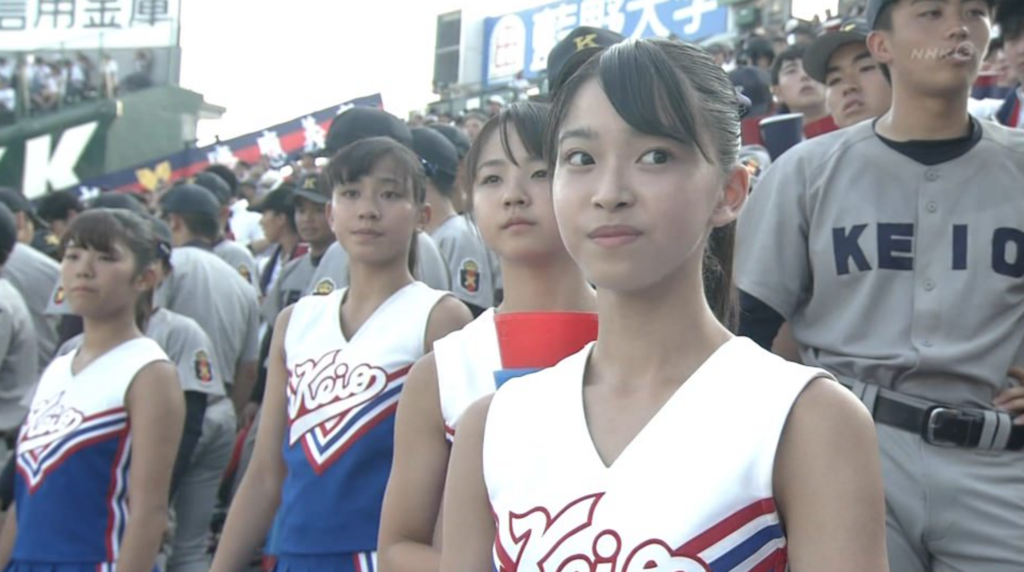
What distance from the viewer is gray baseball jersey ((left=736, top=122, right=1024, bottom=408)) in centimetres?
297

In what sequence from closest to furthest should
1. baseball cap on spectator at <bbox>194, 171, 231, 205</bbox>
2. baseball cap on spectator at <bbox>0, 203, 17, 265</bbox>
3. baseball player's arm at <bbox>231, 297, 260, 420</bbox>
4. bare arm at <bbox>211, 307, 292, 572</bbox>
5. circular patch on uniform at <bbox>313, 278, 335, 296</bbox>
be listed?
bare arm at <bbox>211, 307, 292, 572</bbox> → circular patch on uniform at <bbox>313, 278, 335, 296</bbox> → baseball cap on spectator at <bbox>0, 203, 17, 265</bbox> → baseball player's arm at <bbox>231, 297, 260, 420</bbox> → baseball cap on spectator at <bbox>194, 171, 231, 205</bbox>

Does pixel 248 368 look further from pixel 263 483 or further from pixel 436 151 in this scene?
pixel 263 483

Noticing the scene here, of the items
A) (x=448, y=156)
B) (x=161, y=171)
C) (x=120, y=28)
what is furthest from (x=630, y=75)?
(x=120, y=28)

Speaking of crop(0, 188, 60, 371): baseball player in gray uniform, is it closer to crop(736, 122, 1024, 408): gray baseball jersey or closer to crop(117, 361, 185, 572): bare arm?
crop(117, 361, 185, 572): bare arm

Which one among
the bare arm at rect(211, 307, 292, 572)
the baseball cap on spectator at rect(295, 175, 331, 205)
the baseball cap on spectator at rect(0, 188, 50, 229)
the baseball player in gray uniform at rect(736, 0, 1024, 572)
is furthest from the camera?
the baseball cap on spectator at rect(0, 188, 50, 229)

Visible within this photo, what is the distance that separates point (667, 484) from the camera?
1.70m

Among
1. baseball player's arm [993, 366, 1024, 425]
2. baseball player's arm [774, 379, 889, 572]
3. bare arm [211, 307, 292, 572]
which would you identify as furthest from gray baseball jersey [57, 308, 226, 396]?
baseball player's arm [774, 379, 889, 572]

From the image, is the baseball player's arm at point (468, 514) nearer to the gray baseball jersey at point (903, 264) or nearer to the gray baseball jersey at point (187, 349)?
the gray baseball jersey at point (903, 264)

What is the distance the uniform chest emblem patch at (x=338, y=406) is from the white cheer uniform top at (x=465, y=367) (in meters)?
0.57

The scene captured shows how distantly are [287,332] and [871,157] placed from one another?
1.56 meters

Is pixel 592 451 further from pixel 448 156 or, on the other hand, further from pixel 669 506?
pixel 448 156

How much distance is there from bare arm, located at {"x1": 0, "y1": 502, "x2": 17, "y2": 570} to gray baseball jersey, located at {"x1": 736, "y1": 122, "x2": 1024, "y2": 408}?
2.44 metres

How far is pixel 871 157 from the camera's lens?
10.3 ft

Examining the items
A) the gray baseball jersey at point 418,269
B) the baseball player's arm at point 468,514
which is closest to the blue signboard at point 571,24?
the gray baseball jersey at point 418,269
